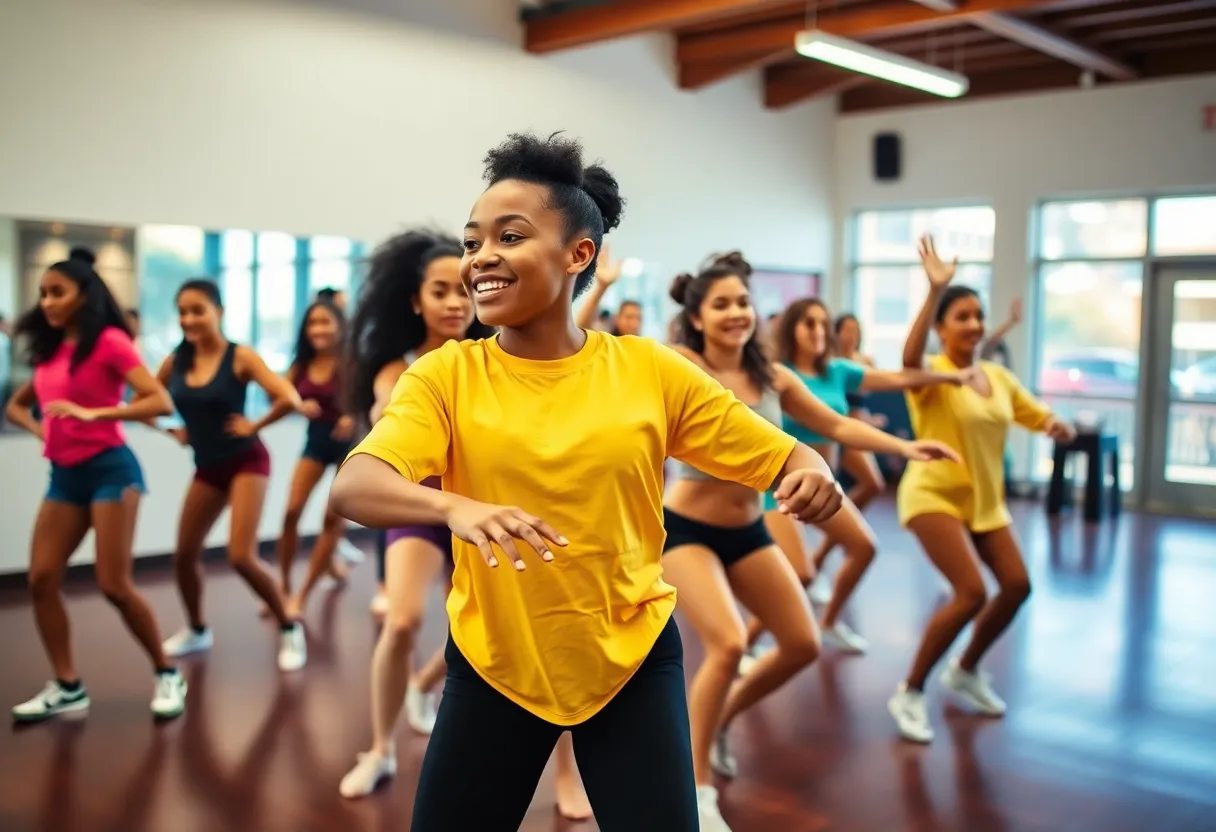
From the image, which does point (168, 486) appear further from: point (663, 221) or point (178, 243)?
point (663, 221)

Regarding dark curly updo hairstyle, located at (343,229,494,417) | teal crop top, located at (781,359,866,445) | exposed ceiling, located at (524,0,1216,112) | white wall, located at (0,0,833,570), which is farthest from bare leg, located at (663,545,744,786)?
exposed ceiling, located at (524,0,1216,112)

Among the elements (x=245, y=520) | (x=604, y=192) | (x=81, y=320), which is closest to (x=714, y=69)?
(x=245, y=520)

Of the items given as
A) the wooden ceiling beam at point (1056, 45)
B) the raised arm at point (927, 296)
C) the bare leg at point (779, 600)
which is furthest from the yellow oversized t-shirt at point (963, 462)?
the wooden ceiling beam at point (1056, 45)

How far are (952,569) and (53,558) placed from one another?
9.92ft

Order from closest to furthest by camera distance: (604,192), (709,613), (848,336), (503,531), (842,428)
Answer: (503,531)
(604,192)
(842,428)
(709,613)
(848,336)

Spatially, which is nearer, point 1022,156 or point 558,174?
point 558,174

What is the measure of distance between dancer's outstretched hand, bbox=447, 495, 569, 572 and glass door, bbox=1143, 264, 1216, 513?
9.57m

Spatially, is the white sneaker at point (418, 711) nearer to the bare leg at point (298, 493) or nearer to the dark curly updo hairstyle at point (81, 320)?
the dark curly updo hairstyle at point (81, 320)

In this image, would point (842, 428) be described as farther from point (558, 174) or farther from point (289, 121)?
point (289, 121)

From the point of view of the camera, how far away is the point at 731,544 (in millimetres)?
3158

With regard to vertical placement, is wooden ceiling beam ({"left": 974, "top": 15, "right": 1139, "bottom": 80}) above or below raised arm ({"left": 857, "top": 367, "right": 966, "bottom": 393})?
above

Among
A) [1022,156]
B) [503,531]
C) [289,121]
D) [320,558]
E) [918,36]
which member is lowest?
[320,558]

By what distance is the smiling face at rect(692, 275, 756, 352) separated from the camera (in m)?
3.32

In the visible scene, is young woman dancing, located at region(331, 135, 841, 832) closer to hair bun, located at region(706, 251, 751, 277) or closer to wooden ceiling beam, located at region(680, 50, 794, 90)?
hair bun, located at region(706, 251, 751, 277)
